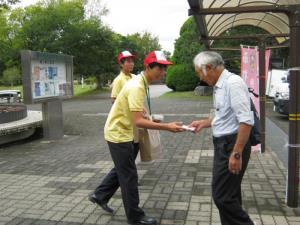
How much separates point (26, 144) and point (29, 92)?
1258 millimetres

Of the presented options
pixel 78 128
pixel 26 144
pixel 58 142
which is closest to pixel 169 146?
pixel 58 142

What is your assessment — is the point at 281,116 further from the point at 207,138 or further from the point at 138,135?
the point at 138,135

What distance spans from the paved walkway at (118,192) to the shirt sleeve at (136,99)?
1.33 meters

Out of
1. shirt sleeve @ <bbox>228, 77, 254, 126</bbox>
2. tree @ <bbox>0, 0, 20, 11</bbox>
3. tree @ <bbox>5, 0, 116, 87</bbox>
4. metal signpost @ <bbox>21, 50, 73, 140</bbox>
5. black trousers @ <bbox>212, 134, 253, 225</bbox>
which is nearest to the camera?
shirt sleeve @ <bbox>228, 77, 254, 126</bbox>

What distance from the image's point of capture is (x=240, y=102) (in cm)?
326

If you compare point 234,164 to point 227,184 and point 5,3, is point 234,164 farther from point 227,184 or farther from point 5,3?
point 5,3

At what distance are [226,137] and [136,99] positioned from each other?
909 millimetres

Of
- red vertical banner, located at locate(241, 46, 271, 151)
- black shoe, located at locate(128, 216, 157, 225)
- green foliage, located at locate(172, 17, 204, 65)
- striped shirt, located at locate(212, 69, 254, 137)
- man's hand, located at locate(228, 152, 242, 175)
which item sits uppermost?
green foliage, located at locate(172, 17, 204, 65)

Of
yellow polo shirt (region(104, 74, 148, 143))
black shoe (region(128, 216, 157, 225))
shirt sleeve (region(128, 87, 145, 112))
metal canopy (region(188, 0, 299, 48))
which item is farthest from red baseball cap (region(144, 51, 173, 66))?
metal canopy (region(188, 0, 299, 48))

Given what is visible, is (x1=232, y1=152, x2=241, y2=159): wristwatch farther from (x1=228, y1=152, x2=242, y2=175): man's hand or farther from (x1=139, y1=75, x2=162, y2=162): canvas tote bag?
(x1=139, y1=75, x2=162, y2=162): canvas tote bag

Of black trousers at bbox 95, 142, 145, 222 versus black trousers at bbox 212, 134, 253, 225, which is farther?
black trousers at bbox 95, 142, 145, 222

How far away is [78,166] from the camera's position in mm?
7074

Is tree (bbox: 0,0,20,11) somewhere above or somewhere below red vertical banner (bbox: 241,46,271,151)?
above

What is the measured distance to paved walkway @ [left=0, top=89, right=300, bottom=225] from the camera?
180 inches
